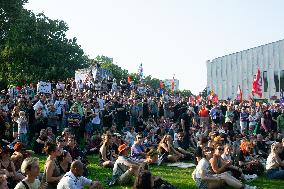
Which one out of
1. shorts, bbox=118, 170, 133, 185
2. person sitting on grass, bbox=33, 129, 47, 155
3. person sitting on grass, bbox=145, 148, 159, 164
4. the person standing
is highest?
the person standing

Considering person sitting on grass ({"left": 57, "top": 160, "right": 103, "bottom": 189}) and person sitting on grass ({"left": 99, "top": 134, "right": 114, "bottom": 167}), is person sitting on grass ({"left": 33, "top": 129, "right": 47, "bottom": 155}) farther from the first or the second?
person sitting on grass ({"left": 57, "top": 160, "right": 103, "bottom": 189})

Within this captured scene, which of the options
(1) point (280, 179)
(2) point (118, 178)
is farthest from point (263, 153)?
(2) point (118, 178)

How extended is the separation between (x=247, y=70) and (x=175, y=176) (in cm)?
4527

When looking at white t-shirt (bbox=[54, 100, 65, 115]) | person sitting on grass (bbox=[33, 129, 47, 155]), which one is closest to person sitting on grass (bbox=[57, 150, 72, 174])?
person sitting on grass (bbox=[33, 129, 47, 155])

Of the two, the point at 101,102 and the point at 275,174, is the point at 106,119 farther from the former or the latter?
the point at 275,174

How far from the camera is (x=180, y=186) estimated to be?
12.3 meters

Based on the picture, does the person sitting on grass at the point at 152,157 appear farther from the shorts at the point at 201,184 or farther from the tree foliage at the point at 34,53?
the tree foliage at the point at 34,53

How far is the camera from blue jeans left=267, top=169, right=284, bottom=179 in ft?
46.1

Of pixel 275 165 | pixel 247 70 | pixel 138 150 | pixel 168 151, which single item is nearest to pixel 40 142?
pixel 138 150

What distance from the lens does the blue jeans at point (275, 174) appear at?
14056 millimetres

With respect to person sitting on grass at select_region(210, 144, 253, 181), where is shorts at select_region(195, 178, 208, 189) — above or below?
below

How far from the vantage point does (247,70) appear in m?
57.1

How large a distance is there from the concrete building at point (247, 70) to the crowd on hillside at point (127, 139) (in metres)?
24.3

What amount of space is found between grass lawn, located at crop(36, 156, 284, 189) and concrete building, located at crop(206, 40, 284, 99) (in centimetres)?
3884
